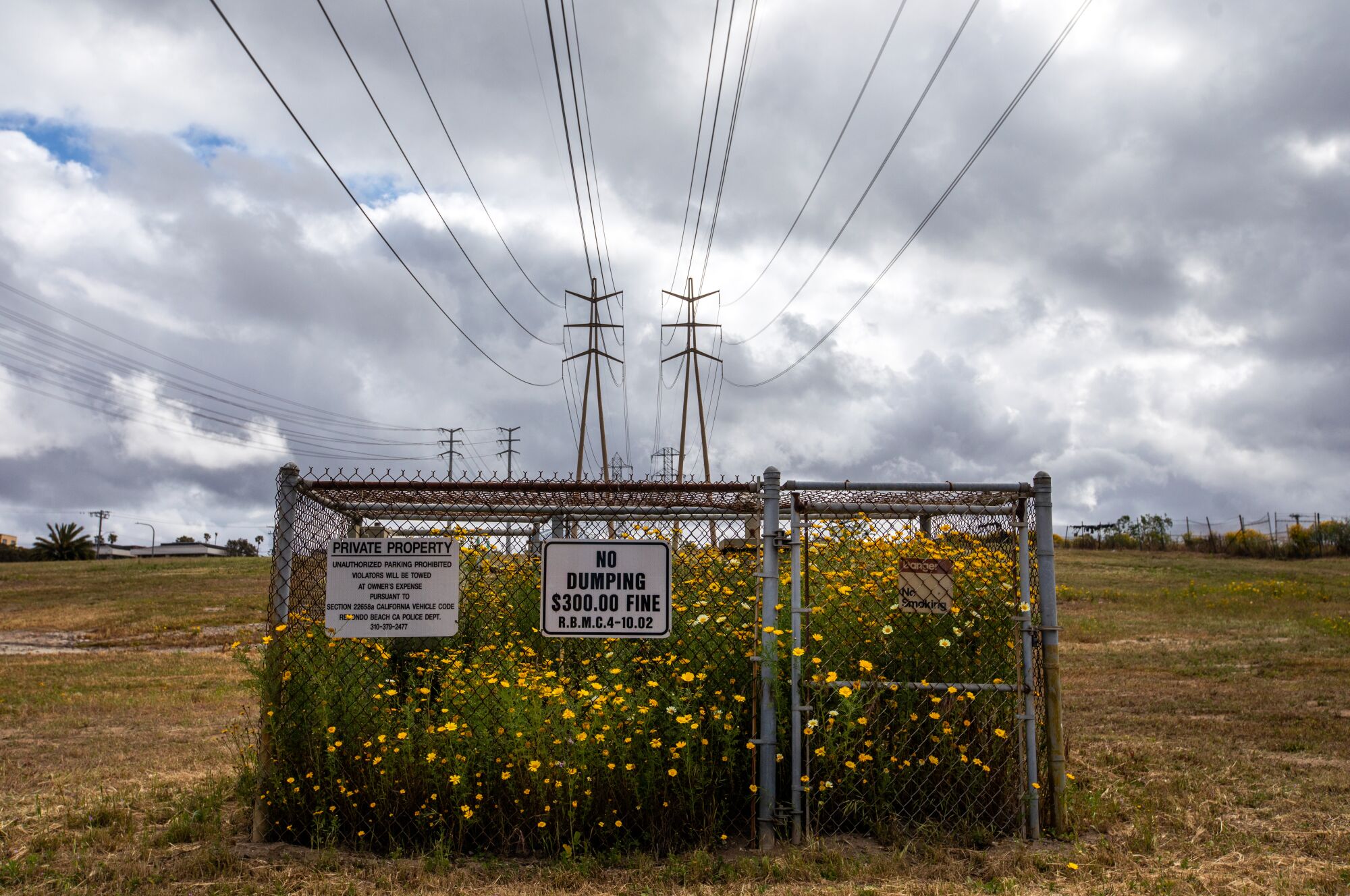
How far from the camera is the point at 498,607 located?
6.27 metres

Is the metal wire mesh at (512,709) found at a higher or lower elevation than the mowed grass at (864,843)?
higher

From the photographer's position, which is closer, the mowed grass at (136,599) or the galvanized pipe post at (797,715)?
the galvanized pipe post at (797,715)

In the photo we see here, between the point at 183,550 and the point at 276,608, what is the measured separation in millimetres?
109720

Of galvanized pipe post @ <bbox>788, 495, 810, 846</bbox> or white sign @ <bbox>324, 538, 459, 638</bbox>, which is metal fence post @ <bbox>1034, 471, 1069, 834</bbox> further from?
white sign @ <bbox>324, 538, 459, 638</bbox>

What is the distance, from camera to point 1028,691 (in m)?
Answer: 5.38

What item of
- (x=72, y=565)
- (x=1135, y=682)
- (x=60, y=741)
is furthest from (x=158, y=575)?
(x=1135, y=682)

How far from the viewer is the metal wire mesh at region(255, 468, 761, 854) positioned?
513cm

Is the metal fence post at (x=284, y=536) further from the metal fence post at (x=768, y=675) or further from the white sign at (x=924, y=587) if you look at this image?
the white sign at (x=924, y=587)

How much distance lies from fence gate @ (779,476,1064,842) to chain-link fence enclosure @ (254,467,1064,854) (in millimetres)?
16

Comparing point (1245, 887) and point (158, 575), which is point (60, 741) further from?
point (158, 575)

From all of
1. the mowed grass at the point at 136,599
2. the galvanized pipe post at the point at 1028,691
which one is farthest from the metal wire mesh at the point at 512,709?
the mowed grass at the point at 136,599

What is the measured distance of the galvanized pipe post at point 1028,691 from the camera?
536 centimetres

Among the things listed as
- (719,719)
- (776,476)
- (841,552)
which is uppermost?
(776,476)

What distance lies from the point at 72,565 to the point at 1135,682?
55.1 metres
